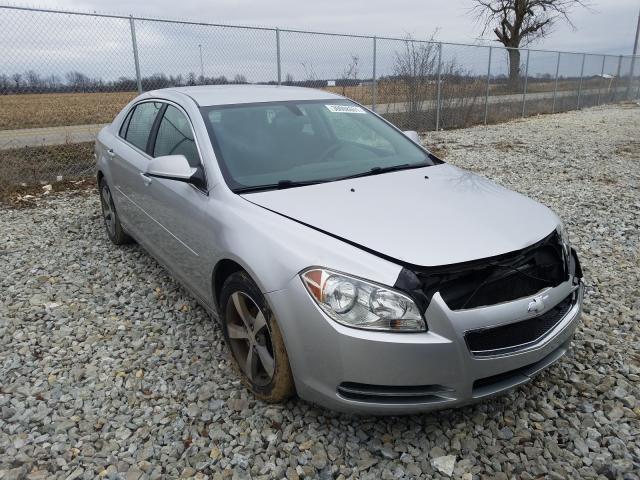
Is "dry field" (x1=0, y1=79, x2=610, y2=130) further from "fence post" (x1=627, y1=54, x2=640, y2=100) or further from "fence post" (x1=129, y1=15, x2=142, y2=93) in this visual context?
"fence post" (x1=627, y1=54, x2=640, y2=100)

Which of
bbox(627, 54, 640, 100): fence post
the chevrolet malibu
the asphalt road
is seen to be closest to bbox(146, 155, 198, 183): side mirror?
the chevrolet malibu

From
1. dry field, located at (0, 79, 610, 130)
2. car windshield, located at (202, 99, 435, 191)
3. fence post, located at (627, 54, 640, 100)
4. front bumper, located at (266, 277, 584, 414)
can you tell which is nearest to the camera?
front bumper, located at (266, 277, 584, 414)

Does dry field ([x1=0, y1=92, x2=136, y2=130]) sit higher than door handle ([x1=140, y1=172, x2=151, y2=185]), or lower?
higher

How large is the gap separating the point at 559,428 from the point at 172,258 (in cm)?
257

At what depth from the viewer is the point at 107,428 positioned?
98.0 inches

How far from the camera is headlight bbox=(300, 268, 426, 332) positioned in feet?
6.51

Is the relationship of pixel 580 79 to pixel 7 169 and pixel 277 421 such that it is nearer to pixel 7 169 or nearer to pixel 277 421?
pixel 7 169

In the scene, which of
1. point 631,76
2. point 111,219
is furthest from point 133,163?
point 631,76

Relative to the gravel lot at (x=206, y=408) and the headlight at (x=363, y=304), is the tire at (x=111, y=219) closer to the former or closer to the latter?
the gravel lot at (x=206, y=408)

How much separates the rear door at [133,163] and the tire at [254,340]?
4.86ft

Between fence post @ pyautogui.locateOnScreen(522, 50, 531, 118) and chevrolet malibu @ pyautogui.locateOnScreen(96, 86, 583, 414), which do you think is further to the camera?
fence post @ pyautogui.locateOnScreen(522, 50, 531, 118)

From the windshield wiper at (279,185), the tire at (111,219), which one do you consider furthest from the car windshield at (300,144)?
the tire at (111,219)

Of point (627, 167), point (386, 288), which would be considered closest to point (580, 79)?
point (627, 167)

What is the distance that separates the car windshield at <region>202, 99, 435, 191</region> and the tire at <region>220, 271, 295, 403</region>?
609 millimetres
